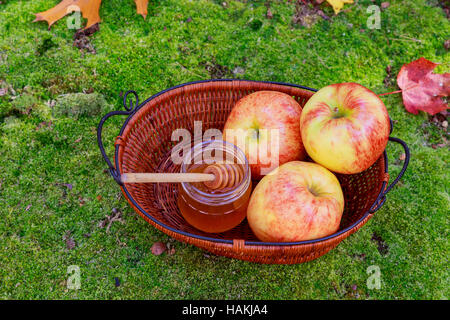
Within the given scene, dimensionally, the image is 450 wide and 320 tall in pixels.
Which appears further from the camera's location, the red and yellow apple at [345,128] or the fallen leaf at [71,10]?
the fallen leaf at [71,10]

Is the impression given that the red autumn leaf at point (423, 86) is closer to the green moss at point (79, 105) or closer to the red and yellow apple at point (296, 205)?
the red and yellow apple at point (296, 205)

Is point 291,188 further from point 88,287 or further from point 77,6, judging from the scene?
point 77,6

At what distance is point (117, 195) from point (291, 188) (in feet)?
3.22

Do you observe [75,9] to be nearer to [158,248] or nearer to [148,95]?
[148,95]

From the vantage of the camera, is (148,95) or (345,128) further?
(148,95)

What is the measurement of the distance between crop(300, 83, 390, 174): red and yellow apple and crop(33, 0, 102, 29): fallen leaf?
5.36 feet

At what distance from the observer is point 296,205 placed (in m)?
1.43

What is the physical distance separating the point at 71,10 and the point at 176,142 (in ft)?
4.01

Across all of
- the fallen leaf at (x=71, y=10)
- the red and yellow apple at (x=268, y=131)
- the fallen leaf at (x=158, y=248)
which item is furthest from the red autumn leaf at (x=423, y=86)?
the fallen leaf at (x=71, y=10)

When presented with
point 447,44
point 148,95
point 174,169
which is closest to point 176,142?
point 174,169

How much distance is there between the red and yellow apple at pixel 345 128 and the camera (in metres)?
1.47

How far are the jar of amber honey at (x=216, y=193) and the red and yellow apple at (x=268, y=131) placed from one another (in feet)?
0.34
